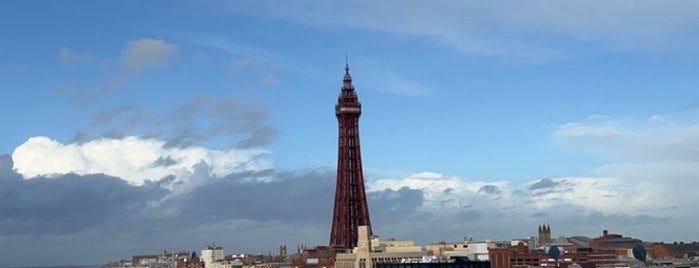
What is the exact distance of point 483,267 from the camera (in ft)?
360

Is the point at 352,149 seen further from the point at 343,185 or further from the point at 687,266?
the point at 687,266

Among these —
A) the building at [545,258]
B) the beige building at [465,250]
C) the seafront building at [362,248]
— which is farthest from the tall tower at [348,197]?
the building at [545,258]

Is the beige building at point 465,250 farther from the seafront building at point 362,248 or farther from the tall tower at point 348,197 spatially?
the tall tower at point 348,197

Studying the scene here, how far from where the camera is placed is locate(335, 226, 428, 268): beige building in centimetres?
12975

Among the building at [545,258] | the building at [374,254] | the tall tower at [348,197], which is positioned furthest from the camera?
the tall tower at [348,197]

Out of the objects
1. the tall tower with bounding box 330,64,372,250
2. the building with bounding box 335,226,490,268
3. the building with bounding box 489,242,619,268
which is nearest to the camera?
the building with bounding box 335,226,490,268

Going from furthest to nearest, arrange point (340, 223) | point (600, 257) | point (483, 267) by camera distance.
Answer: point (600, 257)
point (340, 223)
point (483, 267)

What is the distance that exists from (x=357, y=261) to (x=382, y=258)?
11.2 feet

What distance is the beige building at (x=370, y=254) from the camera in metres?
130

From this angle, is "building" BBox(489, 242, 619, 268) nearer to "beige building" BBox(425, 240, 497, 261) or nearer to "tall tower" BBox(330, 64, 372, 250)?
"beige building" BBox(425, 240, 497, 261)

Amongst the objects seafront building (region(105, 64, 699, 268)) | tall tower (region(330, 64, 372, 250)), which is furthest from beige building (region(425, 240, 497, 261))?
tall tower (region(330, 64, 372, 250))

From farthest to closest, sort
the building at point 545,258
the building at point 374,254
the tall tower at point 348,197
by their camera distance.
Result: the tall tower at point 348,197, the building at point 545,258, the building at point 374,254

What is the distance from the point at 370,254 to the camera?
130m

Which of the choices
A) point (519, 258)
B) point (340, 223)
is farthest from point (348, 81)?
point (519, 258)
